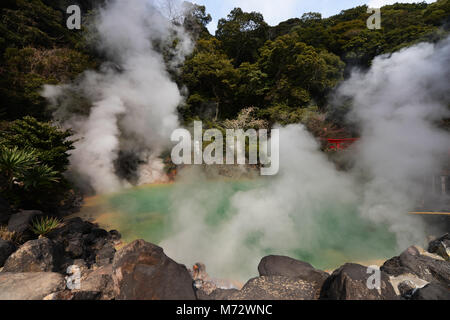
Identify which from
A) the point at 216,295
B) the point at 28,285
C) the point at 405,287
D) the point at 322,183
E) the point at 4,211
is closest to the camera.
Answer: the point at 28,285

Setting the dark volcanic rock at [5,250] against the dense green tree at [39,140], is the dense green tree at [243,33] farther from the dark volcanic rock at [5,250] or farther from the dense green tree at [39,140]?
the dark volcanic rock at [5,250]

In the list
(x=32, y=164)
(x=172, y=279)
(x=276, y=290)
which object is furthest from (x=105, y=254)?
(x=276, y=290)

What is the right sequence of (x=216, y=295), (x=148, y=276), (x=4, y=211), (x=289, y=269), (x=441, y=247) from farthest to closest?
(x=4, y=211), (x=441, y=247), (x=289, y=269), (x=216, y=295), (x=148, y=276)

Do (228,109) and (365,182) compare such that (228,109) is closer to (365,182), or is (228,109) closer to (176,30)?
(176,30)

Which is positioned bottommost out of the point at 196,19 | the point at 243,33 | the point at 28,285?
the point at 28,285

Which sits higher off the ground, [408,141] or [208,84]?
[208,84]

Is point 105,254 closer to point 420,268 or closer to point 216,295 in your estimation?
point 216,295

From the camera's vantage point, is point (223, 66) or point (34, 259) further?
point (223, 66)

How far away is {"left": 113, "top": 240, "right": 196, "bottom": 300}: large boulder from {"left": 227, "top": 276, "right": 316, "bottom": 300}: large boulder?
0.82 m

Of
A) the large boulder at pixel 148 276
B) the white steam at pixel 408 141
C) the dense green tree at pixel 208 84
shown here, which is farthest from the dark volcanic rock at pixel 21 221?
the dense green tree at pixel 208 84

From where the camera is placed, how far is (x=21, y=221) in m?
4.17

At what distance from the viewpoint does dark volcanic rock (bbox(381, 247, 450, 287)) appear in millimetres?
3293

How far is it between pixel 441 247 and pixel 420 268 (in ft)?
4.25
